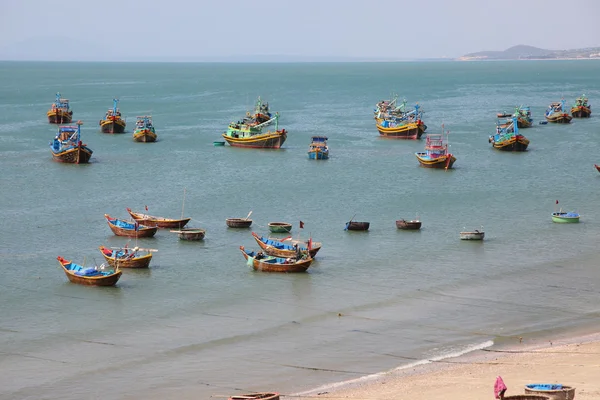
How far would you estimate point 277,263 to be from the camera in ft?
159

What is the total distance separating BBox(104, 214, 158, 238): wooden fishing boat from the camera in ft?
181

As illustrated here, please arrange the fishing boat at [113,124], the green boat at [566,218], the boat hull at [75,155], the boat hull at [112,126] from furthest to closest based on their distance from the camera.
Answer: the boat hull at [112,126] < the fishing boat at [113,124] < the boat hull at [75,155] < the green boat at [566,218]

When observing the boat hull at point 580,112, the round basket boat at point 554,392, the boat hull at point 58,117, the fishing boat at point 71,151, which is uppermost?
the round basket boat at point 554,392

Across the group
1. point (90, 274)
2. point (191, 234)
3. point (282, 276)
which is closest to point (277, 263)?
point (282, 276)

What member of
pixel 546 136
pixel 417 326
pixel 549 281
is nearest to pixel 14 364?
pixel 417 326

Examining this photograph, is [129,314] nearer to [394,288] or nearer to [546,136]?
[394,288]

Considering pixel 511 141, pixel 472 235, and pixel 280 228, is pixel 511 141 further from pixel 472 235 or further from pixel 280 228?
pixel 280 228

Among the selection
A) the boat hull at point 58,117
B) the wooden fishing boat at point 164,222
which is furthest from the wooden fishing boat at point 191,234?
the boat hull at point 58,117

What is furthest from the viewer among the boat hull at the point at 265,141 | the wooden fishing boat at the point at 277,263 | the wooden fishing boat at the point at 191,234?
the boat hull at the point at 265,141

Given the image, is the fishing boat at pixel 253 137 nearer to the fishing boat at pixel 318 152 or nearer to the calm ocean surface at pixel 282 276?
the calm ocean surface at pixel 282 276

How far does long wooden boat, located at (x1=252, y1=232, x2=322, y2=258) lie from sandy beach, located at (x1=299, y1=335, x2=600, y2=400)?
14571mm

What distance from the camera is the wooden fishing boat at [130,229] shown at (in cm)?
5519

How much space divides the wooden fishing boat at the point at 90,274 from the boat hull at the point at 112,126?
65097 millimetres

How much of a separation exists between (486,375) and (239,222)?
2668cm
